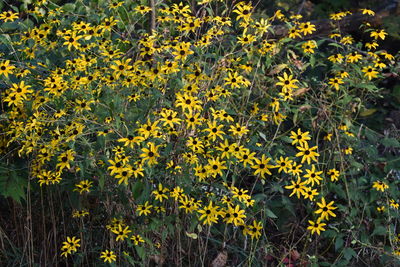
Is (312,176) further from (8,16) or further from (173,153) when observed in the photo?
(8,16)

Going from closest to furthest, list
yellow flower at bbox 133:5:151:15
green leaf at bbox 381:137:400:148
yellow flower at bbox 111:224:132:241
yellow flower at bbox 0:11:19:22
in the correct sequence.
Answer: yellow flower at bbox 111:224:132:241, yellow flower at bbox 133:5:151:15, yellow flower at bbox 0:11:19:22, green leaf at bbox 381:137:400:148

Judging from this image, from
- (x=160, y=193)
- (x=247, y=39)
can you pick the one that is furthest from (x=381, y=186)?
(x=160, y=193)

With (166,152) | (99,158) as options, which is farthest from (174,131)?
(99,158)

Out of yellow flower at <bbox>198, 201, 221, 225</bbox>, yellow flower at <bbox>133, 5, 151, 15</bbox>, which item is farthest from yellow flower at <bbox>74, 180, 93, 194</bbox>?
yellow flower at <bbox>133, 5, 151, 15</bbox>

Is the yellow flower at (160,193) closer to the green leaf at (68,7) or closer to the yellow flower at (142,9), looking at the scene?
the yellow flower at (142,9)

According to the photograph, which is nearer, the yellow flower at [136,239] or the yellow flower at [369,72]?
the yellow flower at [136,239]

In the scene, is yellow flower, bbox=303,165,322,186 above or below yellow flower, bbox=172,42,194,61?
below

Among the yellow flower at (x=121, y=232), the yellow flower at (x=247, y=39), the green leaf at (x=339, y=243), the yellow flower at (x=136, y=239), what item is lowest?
the green leaf at (x=339, y=243)

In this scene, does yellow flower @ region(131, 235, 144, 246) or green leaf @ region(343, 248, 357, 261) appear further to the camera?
green leaf @ region(343, 248, 357, 261)

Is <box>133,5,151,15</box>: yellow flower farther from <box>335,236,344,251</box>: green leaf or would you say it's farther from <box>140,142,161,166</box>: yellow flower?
<box>335,236,344,251</box>: green leaf

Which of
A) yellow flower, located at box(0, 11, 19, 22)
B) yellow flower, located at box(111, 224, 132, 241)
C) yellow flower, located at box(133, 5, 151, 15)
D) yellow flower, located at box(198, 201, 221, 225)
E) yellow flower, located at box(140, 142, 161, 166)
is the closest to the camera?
yellow flower, located at box(140, 142, 161, 166)

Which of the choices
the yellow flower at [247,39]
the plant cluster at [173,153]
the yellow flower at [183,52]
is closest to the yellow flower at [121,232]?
the plant cluster at [173,153]

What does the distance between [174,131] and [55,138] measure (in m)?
0.50

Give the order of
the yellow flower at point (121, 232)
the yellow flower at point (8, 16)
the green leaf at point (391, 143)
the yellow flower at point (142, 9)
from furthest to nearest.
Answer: the green leaf at point (391, 143) → the yellow flower at point (8, 16) → the yellow flower at point (142, 9) → the yellow flower at point (121, 232)
